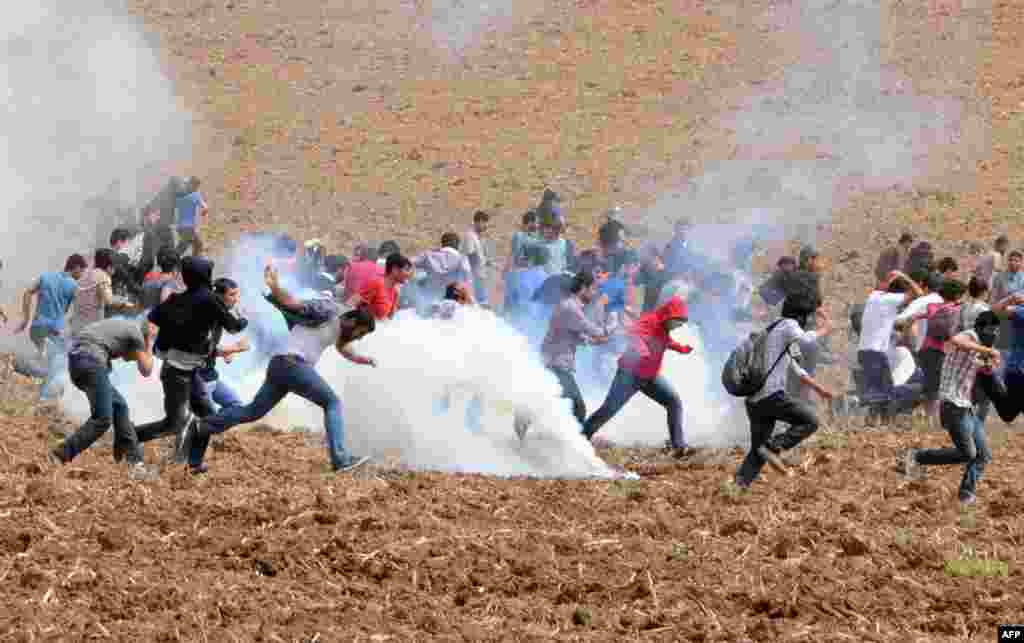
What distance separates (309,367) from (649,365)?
10.1 ft

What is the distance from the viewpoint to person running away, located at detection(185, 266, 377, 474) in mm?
12258

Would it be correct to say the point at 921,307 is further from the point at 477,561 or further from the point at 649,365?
the point at 477,561

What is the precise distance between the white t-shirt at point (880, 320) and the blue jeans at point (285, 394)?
5939 millimetres

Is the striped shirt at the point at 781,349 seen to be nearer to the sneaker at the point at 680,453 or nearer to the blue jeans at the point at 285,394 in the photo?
the sneaker at the point at 680,453

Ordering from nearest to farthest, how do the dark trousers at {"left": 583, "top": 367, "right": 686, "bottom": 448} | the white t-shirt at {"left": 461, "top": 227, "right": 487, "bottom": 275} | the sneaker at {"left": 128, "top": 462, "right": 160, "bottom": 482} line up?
the sneaker at {"left": 128, "top": 462, "right": 160, "bottom": 482}
the dark trousers at {"left": 583, "top": 367, "right": 686, "bottom": 448}
the white t-shirt at {"left": 461, "top": 227, "right": 487, "bottom": 275}

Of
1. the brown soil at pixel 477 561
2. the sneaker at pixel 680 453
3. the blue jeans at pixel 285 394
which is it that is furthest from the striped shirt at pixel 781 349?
the blue jeans at pixel 285 394

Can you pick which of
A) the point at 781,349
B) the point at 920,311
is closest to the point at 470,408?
the point at 781,349

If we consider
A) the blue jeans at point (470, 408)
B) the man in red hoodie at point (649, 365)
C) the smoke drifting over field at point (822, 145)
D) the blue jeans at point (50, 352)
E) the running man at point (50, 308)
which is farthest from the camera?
the smoke drifting over field at point (822, 145)

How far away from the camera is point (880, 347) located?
16438 mm

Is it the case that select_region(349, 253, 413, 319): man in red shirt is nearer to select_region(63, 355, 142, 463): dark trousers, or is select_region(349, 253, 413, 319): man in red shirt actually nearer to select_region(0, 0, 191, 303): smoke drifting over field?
select_region(63, 355, 142, 463): dark trousers

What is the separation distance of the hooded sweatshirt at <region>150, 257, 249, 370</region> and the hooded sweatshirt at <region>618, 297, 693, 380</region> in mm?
3494

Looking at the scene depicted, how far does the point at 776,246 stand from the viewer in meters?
28.5

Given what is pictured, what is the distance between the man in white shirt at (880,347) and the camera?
16406 millimetres

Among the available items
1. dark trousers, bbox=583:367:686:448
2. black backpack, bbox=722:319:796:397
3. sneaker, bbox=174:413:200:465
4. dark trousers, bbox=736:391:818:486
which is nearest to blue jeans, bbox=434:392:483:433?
dark trousers, bbox=583:367:686:448
